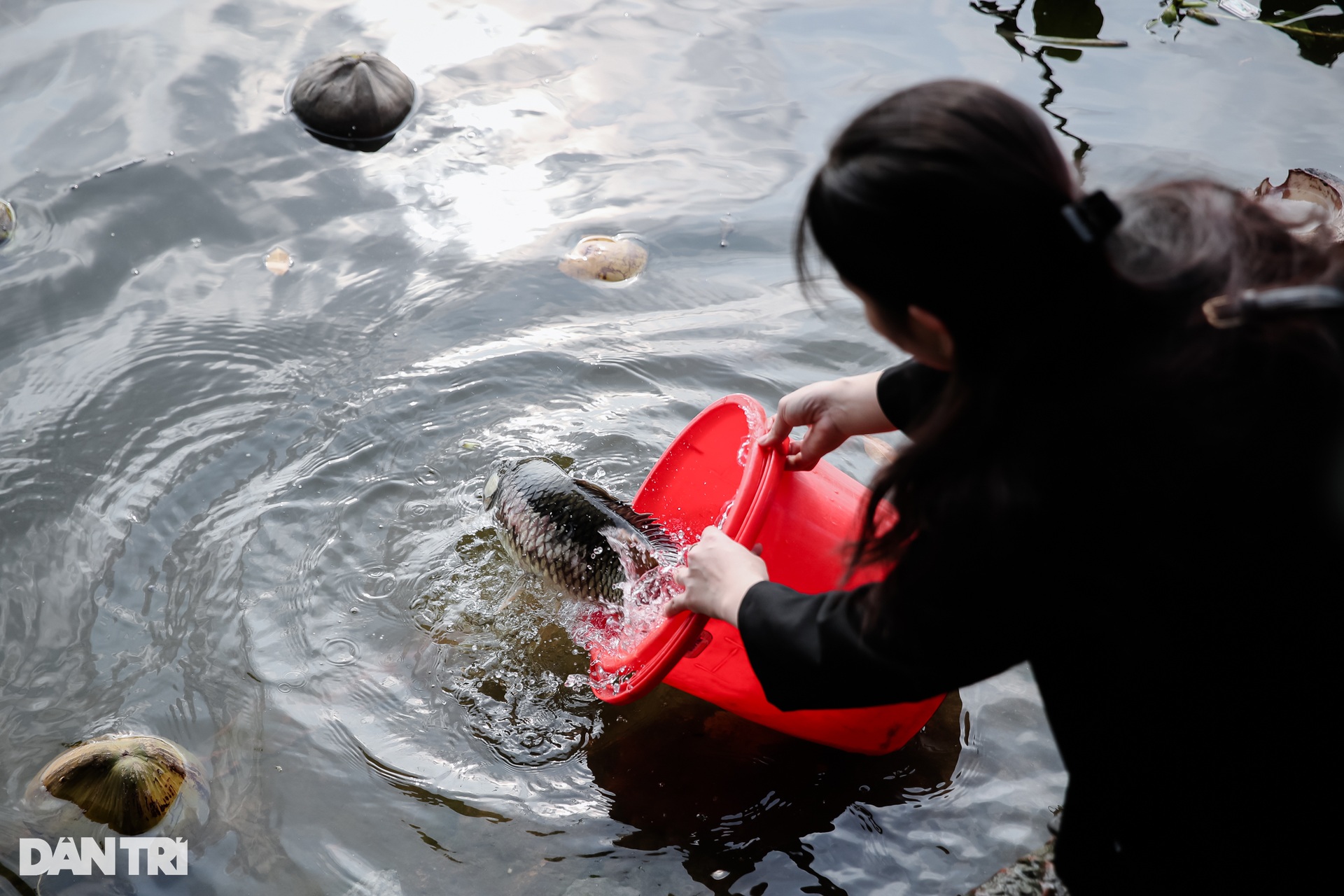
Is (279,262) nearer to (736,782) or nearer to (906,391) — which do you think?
(736,782)

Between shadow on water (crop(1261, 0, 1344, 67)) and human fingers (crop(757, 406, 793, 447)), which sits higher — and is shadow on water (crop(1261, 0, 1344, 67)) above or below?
above

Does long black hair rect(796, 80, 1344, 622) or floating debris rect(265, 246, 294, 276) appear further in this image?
floating debris rect(265, 246, 294, 276)

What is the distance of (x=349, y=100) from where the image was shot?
5.05 meters

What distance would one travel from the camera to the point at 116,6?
226 inches

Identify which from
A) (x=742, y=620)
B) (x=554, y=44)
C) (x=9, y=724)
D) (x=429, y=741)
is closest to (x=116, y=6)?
(x=554, y=44)

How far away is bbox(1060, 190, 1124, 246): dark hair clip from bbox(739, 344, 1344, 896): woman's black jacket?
7.7 inches

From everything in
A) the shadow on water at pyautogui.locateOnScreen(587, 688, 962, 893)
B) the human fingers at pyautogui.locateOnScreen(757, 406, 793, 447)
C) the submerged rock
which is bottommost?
the shadow on water at pyautogui.locateOnScreen(587, 688, 962, 893)

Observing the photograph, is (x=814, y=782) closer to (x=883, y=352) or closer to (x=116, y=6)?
(x=883, y=352)

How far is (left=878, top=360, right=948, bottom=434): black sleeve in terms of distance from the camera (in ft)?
6.98

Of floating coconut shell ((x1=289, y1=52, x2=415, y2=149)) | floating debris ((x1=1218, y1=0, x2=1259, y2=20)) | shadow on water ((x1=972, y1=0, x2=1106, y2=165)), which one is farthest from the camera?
floating debris ((x1=1218, y1=0, x2=1259, y2=20))

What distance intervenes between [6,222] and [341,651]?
2.94 metres

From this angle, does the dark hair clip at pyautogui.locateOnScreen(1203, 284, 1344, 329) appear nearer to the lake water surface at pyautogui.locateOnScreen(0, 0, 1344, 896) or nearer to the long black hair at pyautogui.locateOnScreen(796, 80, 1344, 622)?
the long black hair at pyautogui.locateOnScreen(796, 80, 1344, 622)

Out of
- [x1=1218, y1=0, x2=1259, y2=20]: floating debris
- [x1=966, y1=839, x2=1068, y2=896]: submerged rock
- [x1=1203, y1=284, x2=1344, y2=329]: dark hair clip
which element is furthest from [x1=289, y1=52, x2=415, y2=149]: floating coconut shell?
[x1=1218, y1=0, x2=1259, y2=20]: floating debris

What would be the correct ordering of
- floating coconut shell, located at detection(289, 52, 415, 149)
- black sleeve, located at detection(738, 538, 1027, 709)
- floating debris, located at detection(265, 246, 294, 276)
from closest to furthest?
black sleeve, located at detection(738, 538, 1027, 709), floating debris, located at detection(265, 246, 294, 276), floating coconut shell, located at detection(289, 52, 415, 149)
